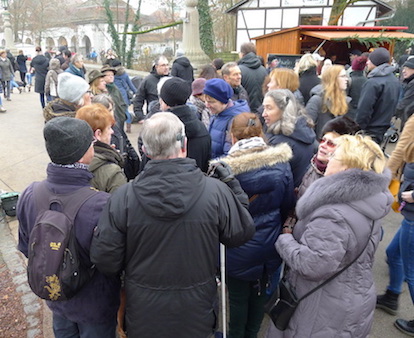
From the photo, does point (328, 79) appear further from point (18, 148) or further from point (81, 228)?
point (18, 148)

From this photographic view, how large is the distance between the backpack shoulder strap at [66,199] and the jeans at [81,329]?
0.73 m

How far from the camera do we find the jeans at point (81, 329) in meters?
2.04

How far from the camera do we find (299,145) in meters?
2.94

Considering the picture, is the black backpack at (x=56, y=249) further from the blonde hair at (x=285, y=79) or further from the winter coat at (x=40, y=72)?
the winter coat at (x=40, y=72)

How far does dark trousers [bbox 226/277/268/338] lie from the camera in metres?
2.49

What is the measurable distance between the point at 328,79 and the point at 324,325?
9.94 ft

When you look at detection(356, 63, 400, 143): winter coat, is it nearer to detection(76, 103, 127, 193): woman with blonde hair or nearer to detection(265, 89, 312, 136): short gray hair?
detection(265, 89, 312, 136): short gray hair

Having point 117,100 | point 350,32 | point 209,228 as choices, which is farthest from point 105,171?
point 350,32

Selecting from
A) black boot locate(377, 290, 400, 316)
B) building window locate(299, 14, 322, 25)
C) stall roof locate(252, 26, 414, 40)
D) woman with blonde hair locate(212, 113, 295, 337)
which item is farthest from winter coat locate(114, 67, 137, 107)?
building window locate(299, 14, 322, 25)

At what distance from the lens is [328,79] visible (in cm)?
412

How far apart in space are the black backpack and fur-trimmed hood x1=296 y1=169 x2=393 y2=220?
1.21 meters

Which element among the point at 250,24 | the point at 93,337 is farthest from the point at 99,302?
the point at 250,24

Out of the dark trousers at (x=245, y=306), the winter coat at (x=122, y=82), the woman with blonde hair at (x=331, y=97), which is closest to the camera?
the dark trousers at (x=245, y=306)

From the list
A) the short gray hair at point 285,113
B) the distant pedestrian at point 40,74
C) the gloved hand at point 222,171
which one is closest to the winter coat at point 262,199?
the gloved hand at point 222,171
